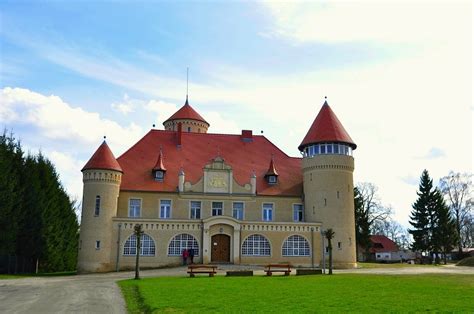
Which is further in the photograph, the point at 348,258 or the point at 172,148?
the point at 172,148

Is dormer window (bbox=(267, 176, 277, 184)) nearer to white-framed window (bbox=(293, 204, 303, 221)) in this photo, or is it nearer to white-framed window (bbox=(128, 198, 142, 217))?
white-framed window (bbox=(293, 204, 303, 221))

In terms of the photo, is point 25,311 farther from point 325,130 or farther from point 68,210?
point 68,210

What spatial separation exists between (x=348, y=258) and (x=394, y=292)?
23878 millimetres

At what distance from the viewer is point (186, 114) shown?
187 ft

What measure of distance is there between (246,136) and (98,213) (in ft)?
56.2

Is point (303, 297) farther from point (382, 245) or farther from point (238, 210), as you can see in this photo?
point (382, 245)

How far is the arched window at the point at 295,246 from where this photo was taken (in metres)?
42.6

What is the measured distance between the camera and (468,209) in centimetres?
6159

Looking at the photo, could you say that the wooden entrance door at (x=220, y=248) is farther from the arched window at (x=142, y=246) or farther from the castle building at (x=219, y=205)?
the arched window at (x=142, y=246)

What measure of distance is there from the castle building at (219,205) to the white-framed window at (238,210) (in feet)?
0.29

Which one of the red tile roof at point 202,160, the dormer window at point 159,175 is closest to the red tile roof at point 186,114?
the red tile roof at point 202,160

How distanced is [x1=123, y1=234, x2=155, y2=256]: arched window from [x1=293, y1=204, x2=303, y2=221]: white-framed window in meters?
12.7

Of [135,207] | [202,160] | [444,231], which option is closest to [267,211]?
[202,160]

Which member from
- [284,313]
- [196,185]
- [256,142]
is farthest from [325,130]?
[284,313]
